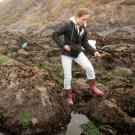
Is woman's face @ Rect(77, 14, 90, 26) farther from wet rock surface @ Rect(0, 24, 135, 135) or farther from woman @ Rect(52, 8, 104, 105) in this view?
wet rock surface @ Rect(0, 24, 135, 135)

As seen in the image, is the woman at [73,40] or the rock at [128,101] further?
the rock at [128,101]

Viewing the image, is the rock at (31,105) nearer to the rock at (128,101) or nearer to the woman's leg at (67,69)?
the woman's leg at (67,69)

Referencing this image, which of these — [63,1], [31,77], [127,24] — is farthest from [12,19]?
[31,77]

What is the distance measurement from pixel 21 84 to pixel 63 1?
2829 inches

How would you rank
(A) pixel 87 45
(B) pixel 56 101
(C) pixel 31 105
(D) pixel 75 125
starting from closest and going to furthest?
(C) pixel 31 105
(D) pixel 75 125
(A) pixel 87 45
(B) pixel 56 101

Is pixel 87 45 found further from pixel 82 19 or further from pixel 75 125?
pixel 75 125


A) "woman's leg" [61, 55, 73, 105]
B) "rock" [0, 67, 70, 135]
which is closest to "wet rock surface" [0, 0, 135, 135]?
"rock" [0, 67, 70, 135]

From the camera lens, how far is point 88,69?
14242mm

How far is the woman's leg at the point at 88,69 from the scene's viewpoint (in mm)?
14141

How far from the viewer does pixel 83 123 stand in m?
14.2

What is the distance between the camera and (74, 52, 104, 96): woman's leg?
1414 cm

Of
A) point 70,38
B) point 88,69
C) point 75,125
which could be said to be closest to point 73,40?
point 70,38

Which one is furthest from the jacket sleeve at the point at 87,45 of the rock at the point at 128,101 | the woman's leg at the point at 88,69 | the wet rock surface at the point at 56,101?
the rock at the point at 128,101

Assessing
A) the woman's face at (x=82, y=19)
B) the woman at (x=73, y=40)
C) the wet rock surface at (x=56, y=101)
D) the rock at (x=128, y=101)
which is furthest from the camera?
the rock at (x=128, y=101)
